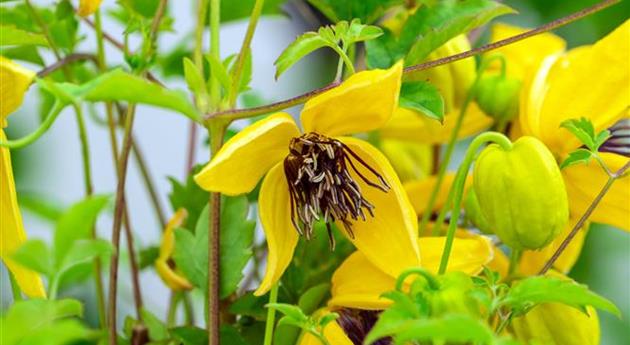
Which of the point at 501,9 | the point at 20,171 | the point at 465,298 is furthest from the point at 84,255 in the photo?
the point at 20,171

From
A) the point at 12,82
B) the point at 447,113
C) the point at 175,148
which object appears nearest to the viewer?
the point at 12,82

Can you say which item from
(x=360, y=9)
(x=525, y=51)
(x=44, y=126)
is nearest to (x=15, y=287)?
(x=44, y=126)

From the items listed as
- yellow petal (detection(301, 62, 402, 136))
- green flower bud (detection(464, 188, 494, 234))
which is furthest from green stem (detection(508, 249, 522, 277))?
yellow petal (detection(301, 62, 402, 136))

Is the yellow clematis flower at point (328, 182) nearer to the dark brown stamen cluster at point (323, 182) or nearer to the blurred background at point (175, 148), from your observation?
the dark brown stamen cluster at point (323, 182)

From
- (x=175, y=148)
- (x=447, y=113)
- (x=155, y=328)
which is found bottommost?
(x=175, y=148)

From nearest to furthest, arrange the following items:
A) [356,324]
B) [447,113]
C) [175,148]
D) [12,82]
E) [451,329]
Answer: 1. [451,329]
2. [12,82]
3. [356,324]
4. [447,113]
5. [175,148]

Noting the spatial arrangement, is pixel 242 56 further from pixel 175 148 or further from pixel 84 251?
pixel 175 148

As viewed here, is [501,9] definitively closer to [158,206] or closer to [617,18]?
[158,206]
